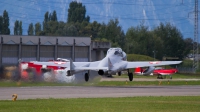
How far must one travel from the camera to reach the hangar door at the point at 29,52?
85.0 metres

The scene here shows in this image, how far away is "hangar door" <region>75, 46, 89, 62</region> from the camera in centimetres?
9081

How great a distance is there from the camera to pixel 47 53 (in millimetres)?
88750

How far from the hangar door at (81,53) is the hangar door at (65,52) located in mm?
1244

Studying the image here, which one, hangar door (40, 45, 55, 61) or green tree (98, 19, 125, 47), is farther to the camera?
green tree (98, 19, 125, 47)

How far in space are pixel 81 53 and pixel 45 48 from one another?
6848mm

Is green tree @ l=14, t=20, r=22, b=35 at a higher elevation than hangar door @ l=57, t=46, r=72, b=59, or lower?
higher

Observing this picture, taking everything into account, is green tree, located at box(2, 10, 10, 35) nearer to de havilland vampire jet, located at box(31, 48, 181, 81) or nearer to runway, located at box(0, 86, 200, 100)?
de havilland vampire jet, located at box(31, 48, 181, 81)

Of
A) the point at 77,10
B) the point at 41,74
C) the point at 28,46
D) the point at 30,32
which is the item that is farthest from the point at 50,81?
the point at 77,10

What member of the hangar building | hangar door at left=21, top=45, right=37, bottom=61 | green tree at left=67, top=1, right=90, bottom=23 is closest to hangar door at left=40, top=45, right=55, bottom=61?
the hangar building

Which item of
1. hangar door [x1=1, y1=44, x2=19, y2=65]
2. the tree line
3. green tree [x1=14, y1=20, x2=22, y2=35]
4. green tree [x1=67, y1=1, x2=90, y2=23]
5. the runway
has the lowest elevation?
the runway

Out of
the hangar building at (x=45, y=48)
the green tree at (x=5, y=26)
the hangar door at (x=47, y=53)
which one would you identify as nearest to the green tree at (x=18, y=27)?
the green tree at (x=5, y=26)

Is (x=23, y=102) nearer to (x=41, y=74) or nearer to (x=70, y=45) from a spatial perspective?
(x=41, y=74)

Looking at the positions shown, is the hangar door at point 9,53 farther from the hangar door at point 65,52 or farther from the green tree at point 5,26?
the green tree at point 5,26

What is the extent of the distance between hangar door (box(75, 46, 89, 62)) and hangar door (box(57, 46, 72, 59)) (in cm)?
124
